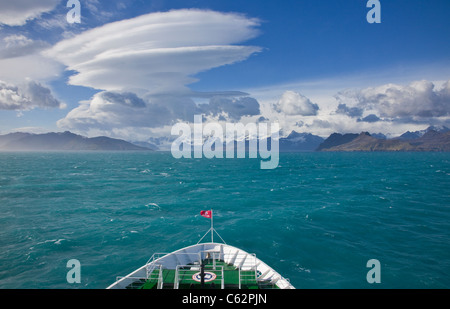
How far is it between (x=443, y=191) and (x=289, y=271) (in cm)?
8062

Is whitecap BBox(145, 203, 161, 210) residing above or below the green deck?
below

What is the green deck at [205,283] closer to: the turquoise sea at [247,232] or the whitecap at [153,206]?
the turquoise sea at [247,232]

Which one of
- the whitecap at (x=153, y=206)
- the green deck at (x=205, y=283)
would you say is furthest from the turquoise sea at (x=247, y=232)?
the green deck at (x=205, y=283)

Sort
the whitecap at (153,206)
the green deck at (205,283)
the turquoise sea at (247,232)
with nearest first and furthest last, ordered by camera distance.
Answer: the green deck at (205,283) < the turquoise sea at (247,232) < the whitecap at (153,206)

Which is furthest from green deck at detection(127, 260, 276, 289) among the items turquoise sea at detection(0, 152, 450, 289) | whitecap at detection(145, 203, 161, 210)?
whitecap at detection(145, 203, 161, 210)

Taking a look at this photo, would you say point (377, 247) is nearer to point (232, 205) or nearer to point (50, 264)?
point (232, 205)

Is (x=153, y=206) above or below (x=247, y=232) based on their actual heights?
above

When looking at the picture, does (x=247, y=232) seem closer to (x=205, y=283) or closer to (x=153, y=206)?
(x=205, y=283)

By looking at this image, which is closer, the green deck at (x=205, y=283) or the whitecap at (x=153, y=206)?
the green deck at (x=205, y=283)

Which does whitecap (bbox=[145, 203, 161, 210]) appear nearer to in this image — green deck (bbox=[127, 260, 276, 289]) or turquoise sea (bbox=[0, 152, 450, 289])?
turquoise sea (bbox=[0, 152, 450, 289])

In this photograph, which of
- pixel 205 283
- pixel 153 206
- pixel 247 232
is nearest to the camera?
pixel 205 283

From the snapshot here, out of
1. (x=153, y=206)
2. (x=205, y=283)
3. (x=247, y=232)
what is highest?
(x=205, y=283)

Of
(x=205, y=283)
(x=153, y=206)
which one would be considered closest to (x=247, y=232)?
(x=205, y=283)

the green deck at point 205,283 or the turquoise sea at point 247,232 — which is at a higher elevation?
the green deck at point 205,283
